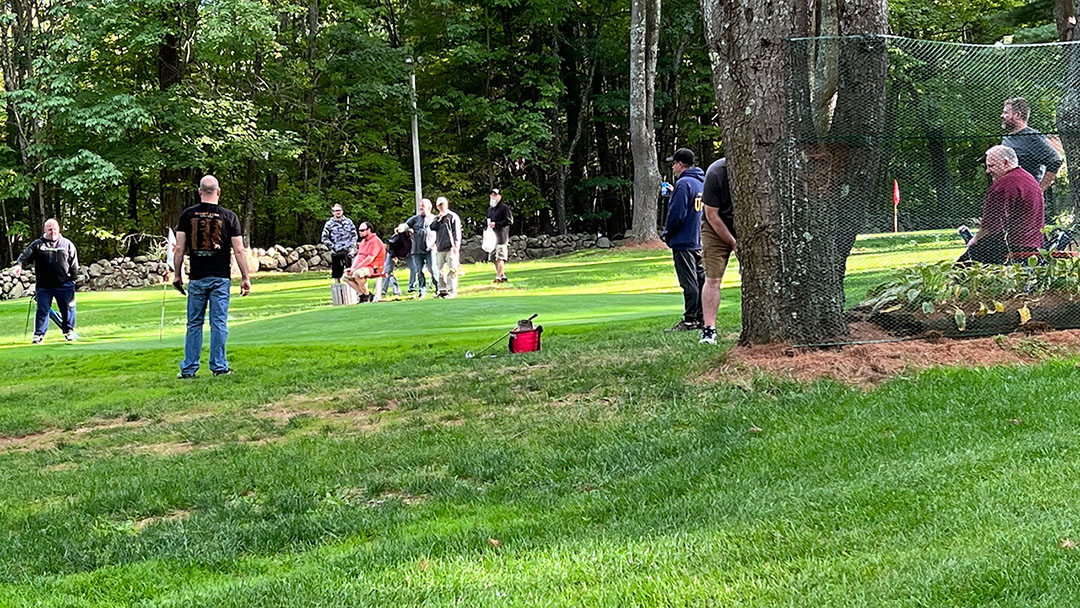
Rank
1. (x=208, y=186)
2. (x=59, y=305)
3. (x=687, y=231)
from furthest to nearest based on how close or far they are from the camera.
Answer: (x=59, y=305) → (x=687, y=231) → (x=208, y=186)

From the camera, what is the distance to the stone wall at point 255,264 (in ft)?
96.0

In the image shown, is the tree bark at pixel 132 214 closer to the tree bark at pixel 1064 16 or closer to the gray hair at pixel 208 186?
the gray hair at pixel 208 186

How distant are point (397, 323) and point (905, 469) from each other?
31.8ft

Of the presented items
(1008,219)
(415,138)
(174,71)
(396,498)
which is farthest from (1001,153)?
(174,71)

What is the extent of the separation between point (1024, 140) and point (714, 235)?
2.45 m

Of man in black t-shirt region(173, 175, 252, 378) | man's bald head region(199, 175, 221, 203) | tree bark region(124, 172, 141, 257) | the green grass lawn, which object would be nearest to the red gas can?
the green grass lawn

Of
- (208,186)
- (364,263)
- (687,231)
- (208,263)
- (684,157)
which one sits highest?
(684,157)

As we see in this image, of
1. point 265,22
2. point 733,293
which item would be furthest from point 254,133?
point 733,293

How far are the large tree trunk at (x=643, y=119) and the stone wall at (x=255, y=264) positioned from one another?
3360mm

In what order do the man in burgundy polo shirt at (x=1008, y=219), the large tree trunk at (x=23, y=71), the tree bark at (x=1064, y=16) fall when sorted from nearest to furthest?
1. the man in burgundy polo shirt at (x=1008, y=219)
2. the tree bark at (x=1064, y=16)
3. the large tree trunk at (x=23, y=71)

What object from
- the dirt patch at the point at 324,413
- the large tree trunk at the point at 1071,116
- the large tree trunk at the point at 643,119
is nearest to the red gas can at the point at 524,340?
the dirt patch at the point at 324,413

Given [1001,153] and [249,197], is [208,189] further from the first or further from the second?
[249,197]

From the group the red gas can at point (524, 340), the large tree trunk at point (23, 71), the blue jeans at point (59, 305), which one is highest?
the large tree trunk at point (23, 71)

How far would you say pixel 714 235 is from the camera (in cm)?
873
